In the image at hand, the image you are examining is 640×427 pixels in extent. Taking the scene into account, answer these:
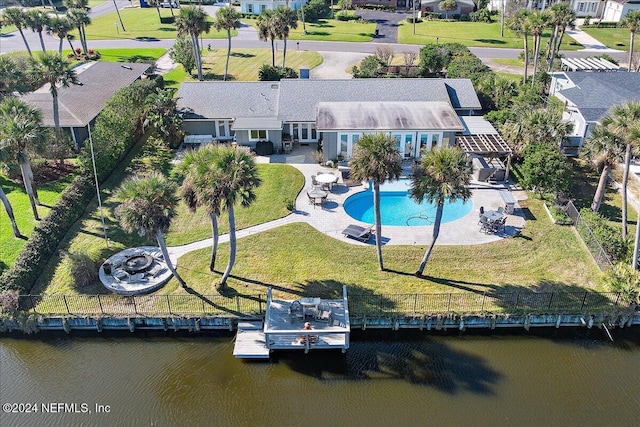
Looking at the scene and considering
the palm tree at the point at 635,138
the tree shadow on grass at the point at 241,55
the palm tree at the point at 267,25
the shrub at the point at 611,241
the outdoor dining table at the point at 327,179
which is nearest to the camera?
the palm tree at the point at 635,138

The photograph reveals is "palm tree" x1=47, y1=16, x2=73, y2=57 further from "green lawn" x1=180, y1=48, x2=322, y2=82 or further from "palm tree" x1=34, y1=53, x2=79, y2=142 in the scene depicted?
"palm tree" x1=34, y1=53, x2=79, y2=142

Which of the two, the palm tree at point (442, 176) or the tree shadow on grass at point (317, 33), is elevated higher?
the palm tree at point (442, 176)

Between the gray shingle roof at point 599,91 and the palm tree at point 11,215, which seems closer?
the palm tree at point 11,215

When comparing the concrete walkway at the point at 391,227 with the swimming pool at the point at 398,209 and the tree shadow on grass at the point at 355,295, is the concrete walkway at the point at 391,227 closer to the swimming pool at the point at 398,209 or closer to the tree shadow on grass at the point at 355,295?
the swimming pool at the point at 398,209

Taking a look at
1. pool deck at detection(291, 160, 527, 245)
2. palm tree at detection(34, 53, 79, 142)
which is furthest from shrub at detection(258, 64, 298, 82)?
pool deck at detection(291, 160, 527, 245)

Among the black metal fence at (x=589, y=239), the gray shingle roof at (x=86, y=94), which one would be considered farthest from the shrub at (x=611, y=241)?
the gray shingle roof at (x=86, y=94)

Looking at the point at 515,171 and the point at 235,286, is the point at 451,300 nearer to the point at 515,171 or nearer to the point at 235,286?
the point at 235,286
